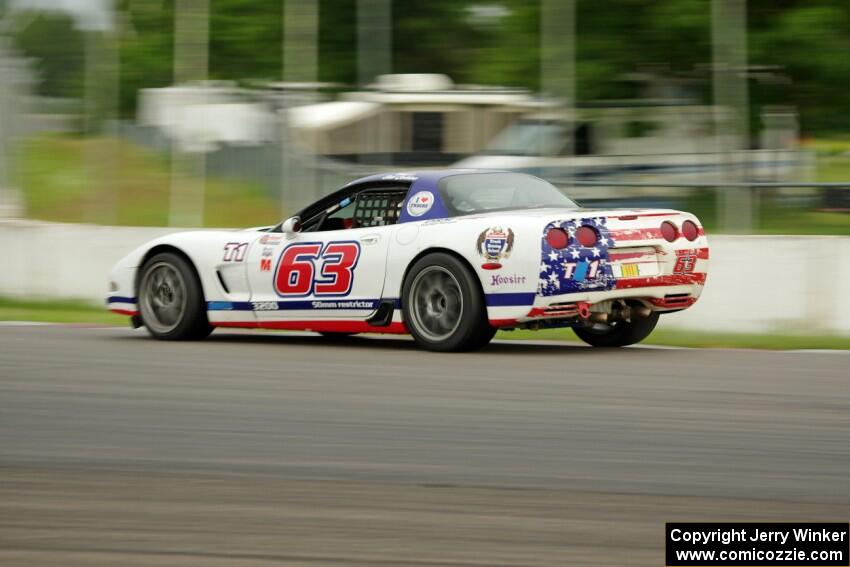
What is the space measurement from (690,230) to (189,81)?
10.3 m

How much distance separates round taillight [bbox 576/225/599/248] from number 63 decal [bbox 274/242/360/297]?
171cm

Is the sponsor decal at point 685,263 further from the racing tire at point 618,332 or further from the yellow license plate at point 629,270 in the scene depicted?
the racing tire at point 618,332

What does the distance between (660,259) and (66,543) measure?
5751 mm

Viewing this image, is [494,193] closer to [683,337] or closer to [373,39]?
[683,337]

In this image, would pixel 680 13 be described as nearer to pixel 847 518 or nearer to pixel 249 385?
pixel 249 385

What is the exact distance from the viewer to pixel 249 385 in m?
7.94

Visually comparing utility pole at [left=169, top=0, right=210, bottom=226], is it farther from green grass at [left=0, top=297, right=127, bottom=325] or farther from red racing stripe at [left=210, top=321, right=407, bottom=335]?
red racing stripe at [left=210, top=321, right=407, bottom=335]

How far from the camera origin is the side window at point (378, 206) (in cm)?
1012

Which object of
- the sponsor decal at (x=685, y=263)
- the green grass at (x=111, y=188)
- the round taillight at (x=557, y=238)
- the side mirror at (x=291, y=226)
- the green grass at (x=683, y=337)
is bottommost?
the green grass at (x=683, y=337)

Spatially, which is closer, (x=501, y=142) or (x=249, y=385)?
(x=249, y=385)

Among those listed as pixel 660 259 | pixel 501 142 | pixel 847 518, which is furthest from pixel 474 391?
pixel 501 142

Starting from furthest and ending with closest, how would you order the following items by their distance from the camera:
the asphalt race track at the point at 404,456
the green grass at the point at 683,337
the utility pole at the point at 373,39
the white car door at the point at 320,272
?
the utility pole at the point at 373,39 → the green grass at the point at 683,337 → the white car door at the point at 320,272 → the asphalt race track at the point at 404,456

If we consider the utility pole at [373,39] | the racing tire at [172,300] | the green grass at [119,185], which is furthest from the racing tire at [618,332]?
the utility pole at [373,39]

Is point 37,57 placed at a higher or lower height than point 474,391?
higher
